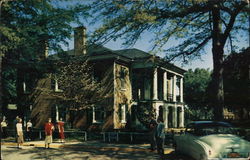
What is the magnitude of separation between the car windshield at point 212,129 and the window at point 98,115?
2039 cm

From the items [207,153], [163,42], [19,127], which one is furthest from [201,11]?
[19,127]

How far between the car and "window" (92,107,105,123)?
64.0 ft

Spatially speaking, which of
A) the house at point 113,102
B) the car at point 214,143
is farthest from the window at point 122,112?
the car at point 214,143

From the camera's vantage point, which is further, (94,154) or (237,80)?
(237,80)

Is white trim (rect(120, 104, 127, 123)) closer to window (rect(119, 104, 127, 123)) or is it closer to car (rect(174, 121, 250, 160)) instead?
window (rect(119, 104, 127, 123))

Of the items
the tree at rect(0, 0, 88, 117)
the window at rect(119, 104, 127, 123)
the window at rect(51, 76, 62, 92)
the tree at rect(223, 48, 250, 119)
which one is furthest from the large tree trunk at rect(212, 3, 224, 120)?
the window at rect(51, 76, 62, 92)

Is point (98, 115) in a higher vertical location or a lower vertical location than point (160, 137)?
lower

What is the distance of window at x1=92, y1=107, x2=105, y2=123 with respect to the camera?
104 feet

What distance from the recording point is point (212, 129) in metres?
11.5

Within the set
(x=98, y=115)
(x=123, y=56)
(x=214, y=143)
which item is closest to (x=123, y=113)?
(x=98, y=115)

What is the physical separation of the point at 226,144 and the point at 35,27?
1802 cm

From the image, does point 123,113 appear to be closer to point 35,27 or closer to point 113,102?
point 113,102

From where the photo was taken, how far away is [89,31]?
1487cm

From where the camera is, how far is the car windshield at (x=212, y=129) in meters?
11.5
